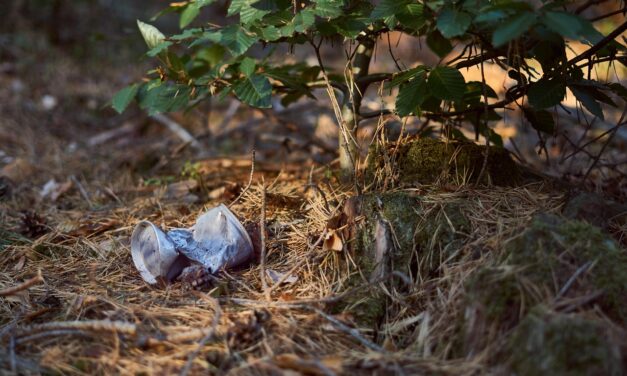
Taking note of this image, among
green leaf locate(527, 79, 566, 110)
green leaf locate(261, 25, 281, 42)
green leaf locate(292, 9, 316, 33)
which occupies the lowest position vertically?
green leaf locate(527, 79, 566, 110)

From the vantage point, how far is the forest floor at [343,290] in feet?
4.67

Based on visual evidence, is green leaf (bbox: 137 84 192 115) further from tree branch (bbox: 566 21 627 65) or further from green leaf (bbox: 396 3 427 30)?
tree branch (bbox: 566 21 627 65)

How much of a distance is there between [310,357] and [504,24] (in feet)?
3.58

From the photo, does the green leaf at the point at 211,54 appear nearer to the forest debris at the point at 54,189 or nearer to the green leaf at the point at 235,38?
the green leaf at the point at 235,38

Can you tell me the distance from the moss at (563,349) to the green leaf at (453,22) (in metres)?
0.86

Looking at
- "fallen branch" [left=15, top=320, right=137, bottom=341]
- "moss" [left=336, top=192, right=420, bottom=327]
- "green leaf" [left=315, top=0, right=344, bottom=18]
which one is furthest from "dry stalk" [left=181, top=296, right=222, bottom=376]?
"green leaf" [left=315, top=0, right=344, bottom=18]

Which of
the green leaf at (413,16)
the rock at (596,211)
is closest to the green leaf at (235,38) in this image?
the green leaf at (413,16)

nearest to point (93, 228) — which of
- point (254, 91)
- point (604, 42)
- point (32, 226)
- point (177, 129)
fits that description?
point (32, 226)

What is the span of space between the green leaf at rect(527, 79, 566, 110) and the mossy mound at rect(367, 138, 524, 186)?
311 millimetres

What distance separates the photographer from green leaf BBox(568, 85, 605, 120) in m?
1.95

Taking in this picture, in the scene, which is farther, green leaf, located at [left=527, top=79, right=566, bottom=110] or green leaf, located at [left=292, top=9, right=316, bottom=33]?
green leaf, located at [left=527, top=79, right=566, bottom=110]

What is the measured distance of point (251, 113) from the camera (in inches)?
183

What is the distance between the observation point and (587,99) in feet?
6.47

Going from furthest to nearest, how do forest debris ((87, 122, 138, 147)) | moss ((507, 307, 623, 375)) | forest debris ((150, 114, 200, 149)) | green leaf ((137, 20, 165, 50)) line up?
forest debris ((87, 122, 138, 147)) < forest debris ((150, 114, 200, 149)) < green leaf ((137, 20, 165, 50)) < moss ((507, 307, 623, 375))
